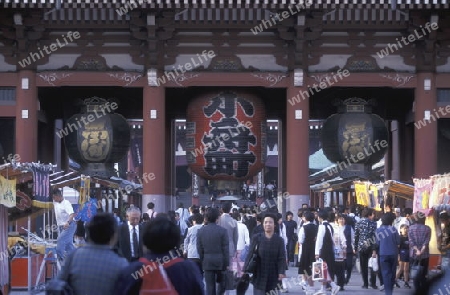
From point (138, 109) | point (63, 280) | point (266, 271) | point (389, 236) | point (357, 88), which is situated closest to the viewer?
point (63, 280)

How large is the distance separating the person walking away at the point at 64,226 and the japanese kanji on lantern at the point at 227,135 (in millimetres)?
8654

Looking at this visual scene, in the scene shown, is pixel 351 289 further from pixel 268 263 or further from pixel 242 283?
pixel 242 283

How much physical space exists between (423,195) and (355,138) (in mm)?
8900

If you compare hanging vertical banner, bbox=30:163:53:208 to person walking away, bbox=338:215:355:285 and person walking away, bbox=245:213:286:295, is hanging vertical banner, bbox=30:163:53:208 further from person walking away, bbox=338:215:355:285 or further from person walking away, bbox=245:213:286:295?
person walking away, bbox=338:215:355:285

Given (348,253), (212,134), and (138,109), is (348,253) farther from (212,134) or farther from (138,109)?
(138,109)

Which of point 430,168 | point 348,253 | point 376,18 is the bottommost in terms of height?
point 348,253

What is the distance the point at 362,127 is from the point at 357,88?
1.42 metres

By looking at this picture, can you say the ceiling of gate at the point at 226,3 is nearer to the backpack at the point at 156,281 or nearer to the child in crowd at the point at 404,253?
the child in crowd at the point at 404,253

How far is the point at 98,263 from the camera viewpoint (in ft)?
25.7

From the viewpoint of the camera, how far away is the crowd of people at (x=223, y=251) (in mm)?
7184

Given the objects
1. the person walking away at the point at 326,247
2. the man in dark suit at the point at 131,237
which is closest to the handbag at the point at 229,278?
the man in dark suit at the point at 131,237

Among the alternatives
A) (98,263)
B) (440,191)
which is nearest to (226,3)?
(440,191)

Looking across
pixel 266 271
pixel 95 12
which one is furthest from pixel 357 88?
pixel 266 271

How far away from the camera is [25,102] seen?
26547 millimetres
